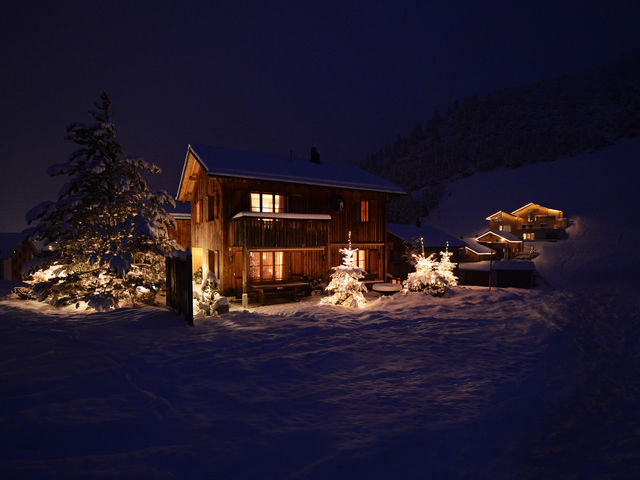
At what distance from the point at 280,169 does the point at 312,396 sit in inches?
587

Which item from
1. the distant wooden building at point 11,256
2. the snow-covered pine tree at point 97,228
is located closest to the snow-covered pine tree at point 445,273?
the snow-covered pine tree at point 97,228

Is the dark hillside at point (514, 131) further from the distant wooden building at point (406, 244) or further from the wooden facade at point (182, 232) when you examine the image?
the wooden facade at point (182, 232)

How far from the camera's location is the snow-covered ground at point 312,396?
384 cm

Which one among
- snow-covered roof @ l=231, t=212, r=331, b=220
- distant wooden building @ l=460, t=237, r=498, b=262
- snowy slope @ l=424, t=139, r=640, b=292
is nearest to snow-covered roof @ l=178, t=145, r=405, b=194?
snow-covered roof @ l=231, t=212, r=331, b=220

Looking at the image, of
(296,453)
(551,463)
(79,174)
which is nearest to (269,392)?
(296,453)

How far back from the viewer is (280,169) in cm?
1855

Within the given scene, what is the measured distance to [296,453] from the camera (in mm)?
3963

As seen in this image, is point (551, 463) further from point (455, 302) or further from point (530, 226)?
point (530, 226)

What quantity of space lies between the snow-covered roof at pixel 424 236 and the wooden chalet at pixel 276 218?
761 cm

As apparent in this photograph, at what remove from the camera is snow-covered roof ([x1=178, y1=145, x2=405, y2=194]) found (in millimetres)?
16516

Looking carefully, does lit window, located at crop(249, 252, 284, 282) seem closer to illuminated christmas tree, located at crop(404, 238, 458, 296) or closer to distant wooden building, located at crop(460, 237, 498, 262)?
illuminated christmas tree, located at crop(404, 238, 458, 296)

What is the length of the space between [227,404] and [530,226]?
6496 centimetres

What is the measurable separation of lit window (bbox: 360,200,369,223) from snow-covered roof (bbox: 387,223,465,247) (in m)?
8.00

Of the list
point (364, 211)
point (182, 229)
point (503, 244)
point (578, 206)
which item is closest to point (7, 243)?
point (182, 229)
